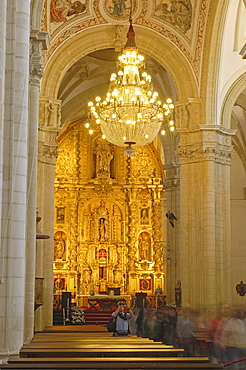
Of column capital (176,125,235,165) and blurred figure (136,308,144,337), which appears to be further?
column capital (176,125,235,165)

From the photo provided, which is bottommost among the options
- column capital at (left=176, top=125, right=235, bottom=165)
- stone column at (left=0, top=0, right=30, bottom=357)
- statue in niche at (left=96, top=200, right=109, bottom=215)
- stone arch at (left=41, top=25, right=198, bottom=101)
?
stone column at (left=0, top=0, right=30, bottom=357)

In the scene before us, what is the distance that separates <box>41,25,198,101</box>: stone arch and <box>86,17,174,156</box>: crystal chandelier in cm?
268

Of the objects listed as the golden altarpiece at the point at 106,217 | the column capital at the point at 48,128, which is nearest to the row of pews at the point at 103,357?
the column capital at the point at 48,128

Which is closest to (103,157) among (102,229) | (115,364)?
(102,229)

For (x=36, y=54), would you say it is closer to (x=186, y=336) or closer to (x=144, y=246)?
(x=186, y=336)

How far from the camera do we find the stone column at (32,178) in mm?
11000

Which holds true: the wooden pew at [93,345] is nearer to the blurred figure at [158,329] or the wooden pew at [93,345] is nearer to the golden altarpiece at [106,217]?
the blurred figure at [158,329]

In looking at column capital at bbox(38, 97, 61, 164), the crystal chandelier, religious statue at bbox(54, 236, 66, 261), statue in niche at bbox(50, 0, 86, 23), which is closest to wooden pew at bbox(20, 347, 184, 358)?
the crystal chandelier

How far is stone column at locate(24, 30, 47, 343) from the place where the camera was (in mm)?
11000

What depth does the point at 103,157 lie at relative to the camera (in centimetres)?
3003

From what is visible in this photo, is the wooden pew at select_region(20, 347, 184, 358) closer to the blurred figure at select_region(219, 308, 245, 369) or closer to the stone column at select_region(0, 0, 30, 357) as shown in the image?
the stone column at select_region(0, 0, 30, 357)

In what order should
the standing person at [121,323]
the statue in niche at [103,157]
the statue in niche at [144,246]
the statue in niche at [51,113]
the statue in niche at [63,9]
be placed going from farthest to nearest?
the statue in niche at [103,157] < the statue in niche at [144,246] < the statue in niche at [51,113] < the statue in niche at [63,9] < the standing person at [121,323]

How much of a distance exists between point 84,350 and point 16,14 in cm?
428

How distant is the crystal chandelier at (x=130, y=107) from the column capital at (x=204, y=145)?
7.65 ft
